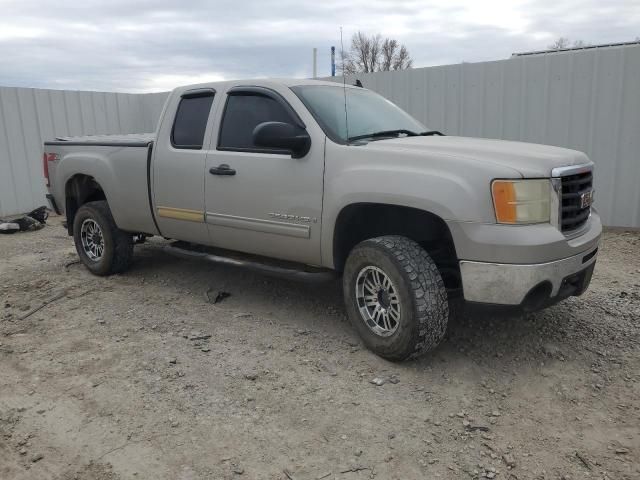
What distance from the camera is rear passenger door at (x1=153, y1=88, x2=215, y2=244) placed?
189 inches

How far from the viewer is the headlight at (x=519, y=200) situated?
3.19 m

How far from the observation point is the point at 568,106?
777 centimetres

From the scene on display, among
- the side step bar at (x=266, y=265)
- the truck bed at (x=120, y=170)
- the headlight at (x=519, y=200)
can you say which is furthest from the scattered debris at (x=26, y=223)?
the headlight at (x=519, y=200)

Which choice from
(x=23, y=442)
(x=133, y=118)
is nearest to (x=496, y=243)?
(x=23, y=442)

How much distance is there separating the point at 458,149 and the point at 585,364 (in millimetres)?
1669

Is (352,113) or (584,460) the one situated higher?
(352,113)

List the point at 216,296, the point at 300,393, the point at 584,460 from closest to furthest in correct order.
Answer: the point at 584,460 → the point at 300,393 → the point at 216,296

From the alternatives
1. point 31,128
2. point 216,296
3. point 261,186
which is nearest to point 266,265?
point 261,186

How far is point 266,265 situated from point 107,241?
223 centimetres

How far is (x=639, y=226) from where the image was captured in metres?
7.53

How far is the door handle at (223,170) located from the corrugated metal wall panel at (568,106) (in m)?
5.27

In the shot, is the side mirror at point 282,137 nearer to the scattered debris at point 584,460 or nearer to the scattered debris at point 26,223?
the scattered debris at point 584,460

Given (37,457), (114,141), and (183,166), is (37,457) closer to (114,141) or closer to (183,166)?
(183,166)

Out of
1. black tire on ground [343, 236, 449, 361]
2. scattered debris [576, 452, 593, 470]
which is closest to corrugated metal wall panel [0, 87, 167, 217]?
black tire on ground [343, 236, 449, 361]
